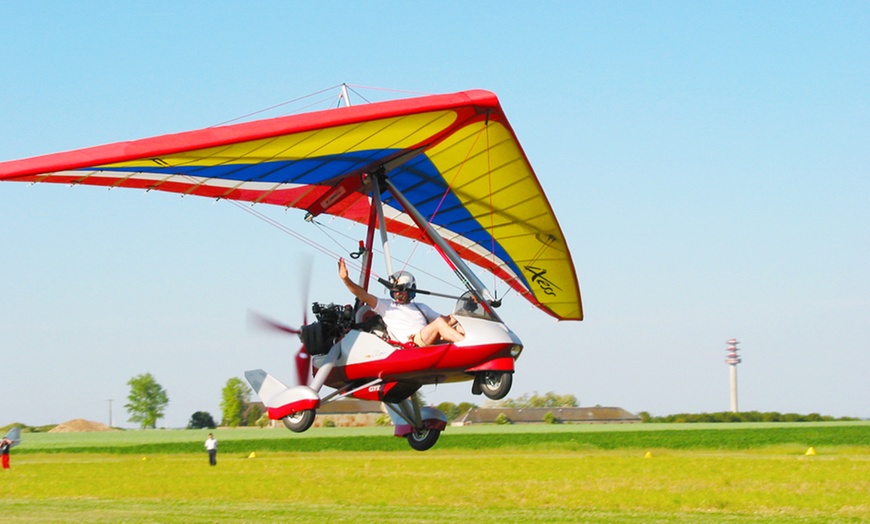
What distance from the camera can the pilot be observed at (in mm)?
14875

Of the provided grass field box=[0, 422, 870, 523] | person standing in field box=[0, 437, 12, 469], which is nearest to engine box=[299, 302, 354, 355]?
grass field box=[0, 422, 870, 523]

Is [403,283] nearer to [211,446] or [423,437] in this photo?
[423,437]

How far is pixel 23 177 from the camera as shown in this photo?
13.5 meters

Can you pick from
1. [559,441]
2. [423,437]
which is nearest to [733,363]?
[559,441]

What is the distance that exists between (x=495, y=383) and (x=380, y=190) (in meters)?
3.80

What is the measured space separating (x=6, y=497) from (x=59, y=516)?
9.01 meters

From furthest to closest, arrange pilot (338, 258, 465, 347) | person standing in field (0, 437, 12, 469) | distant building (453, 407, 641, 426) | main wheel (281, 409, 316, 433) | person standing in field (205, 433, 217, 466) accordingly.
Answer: distant building (453, 407, 641, 426) → person standing in field (0, 437, 12, 469) → person standing in field (205, 433, 217, 466) → main wheel (281, 409, 316, 433) → pilot (338, 258, 465, 347)

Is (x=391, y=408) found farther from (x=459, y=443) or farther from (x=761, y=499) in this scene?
(x=459, y=443)

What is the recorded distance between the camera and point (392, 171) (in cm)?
1706

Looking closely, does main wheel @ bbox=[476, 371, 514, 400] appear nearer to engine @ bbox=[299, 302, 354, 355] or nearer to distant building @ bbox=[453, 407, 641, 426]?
engine @ bbox=[299, 302, 354, 355]

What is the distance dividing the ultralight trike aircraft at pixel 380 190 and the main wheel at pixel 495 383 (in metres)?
0.02

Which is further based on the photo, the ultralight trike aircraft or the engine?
the engine

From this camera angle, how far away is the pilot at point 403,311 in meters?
14.9

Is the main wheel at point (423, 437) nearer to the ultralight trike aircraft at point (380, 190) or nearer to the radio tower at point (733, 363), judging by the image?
the ultralight trike aircraft at point (380, 190)
